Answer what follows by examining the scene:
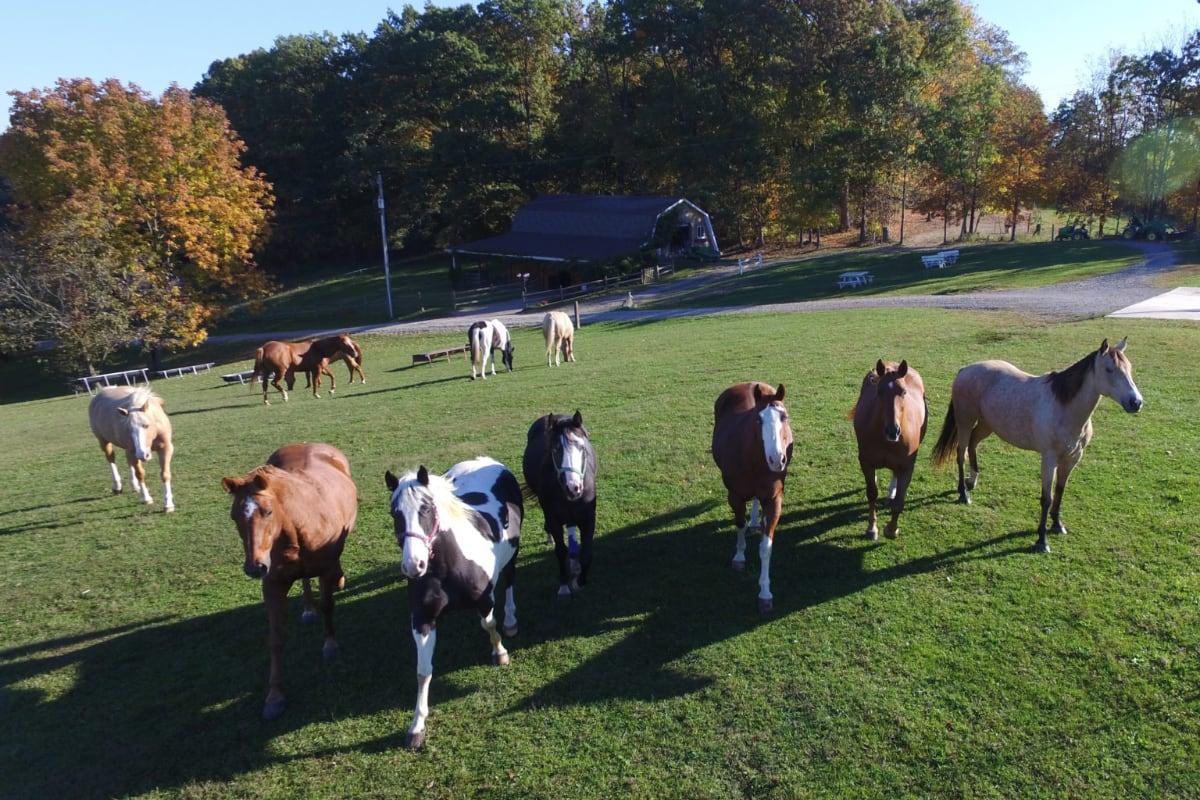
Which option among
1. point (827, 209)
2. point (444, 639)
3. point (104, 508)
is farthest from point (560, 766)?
point (827, 209)

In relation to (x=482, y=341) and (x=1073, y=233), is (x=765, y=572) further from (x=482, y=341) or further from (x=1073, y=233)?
(x=1073, y=233)

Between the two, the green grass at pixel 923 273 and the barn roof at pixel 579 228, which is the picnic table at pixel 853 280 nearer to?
the green grass at pixel 923 273

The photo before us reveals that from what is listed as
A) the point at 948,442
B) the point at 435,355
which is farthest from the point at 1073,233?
the point at 948,442

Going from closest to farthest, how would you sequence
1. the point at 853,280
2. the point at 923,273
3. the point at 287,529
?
the point at 287,529
the point at 853,280
the point at 923,273

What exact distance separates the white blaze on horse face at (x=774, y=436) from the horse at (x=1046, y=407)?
3.16 metres

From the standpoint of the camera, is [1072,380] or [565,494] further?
[1072,380]

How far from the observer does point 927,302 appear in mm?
25156

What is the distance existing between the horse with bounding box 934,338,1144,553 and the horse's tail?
7 cm

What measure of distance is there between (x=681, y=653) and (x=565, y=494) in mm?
1734

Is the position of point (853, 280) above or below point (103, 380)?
above

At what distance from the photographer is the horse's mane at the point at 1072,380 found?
6.92m

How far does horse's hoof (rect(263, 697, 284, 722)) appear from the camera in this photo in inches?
216

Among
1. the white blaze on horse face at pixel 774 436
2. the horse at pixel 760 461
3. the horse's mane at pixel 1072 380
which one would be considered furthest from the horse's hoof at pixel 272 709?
the horse's mane at pixel 1072 380

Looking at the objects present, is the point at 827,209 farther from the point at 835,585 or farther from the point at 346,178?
the point at 835,585
